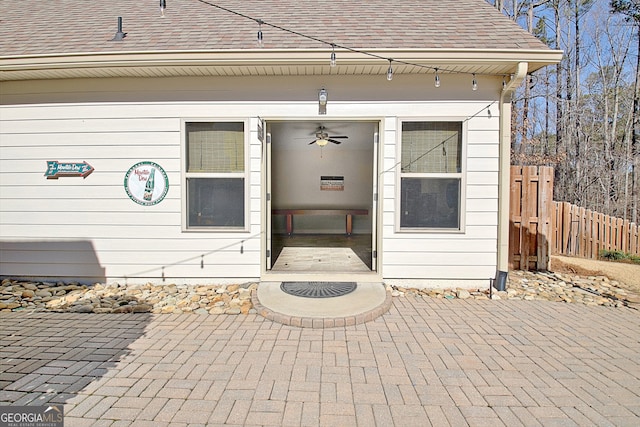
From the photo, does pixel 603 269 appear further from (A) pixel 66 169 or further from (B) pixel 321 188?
(A) pixel 66 169

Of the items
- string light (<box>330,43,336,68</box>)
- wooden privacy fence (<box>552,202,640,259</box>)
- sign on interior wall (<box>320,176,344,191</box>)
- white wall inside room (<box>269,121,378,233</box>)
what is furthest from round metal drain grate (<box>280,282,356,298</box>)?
wooden privacy fence (<box>552,202,640,259</box>)

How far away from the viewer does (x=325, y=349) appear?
2580mm

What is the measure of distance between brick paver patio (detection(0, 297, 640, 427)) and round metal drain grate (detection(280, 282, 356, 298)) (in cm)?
67

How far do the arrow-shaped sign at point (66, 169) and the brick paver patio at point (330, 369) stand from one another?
180cm

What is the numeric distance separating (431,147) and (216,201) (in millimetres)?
2896

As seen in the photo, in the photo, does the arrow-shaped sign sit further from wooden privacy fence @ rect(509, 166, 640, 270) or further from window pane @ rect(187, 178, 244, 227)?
wooden privacy fence @ rect(509, 166, 640, 270)

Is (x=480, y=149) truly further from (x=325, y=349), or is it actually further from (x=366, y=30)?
(x=325, y=349)

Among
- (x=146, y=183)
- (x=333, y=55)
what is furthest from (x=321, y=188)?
(x=333, y=55)

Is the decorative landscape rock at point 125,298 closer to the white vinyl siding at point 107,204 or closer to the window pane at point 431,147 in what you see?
the white vinyl siding at point 107,204

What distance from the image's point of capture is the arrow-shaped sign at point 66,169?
4.09 meters

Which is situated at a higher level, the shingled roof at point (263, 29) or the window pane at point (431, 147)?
the shingled roof at point (263, 29)

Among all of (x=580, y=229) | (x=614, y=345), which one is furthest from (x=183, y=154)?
(x=580, y=229)

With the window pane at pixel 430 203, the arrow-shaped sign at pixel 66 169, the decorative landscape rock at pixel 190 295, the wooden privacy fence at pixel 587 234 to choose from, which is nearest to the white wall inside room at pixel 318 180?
the wooden privacy fence at pixel 587 234

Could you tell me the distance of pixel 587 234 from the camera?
21.6 ft
